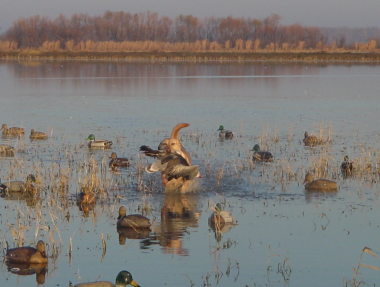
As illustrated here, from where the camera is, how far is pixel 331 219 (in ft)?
30.0

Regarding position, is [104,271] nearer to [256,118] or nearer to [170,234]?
[170,234]

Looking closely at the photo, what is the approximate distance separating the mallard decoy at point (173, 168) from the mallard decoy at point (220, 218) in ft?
5.60

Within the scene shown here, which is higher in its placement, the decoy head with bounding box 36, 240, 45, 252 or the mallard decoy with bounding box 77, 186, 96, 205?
the decoy head with bounding box 36, 240, 45, 252

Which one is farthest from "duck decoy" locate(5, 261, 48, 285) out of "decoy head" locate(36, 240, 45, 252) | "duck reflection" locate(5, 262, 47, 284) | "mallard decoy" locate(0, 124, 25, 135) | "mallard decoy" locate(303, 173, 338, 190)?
"mallard decoy" locate(0, 124, 25, 135)

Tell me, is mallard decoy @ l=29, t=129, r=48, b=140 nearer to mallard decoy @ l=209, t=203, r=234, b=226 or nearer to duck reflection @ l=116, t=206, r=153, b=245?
duck reflection @ l=116, t=206, r=153, b=245

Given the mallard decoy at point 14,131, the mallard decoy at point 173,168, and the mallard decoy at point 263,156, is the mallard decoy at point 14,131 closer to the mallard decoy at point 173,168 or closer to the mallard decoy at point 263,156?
the mallard decoy at point 263,156

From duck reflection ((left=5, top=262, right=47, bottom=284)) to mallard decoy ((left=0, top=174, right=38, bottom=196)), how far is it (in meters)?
3.22

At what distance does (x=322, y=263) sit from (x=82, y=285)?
2788 millimetres

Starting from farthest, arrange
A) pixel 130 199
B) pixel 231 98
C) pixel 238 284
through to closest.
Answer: pixel 231 98, pixel 130 199, pixel 238 284

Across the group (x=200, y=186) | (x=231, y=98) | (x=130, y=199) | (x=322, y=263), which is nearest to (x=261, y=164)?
(x=200, y=186)

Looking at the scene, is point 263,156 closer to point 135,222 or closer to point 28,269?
point 135,222

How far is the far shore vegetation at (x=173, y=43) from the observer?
199 ft

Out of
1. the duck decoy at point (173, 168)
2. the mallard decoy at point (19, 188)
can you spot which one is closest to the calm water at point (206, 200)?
the mallard decoy at point (19, 188)

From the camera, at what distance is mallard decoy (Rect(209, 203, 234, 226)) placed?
28.0ft
